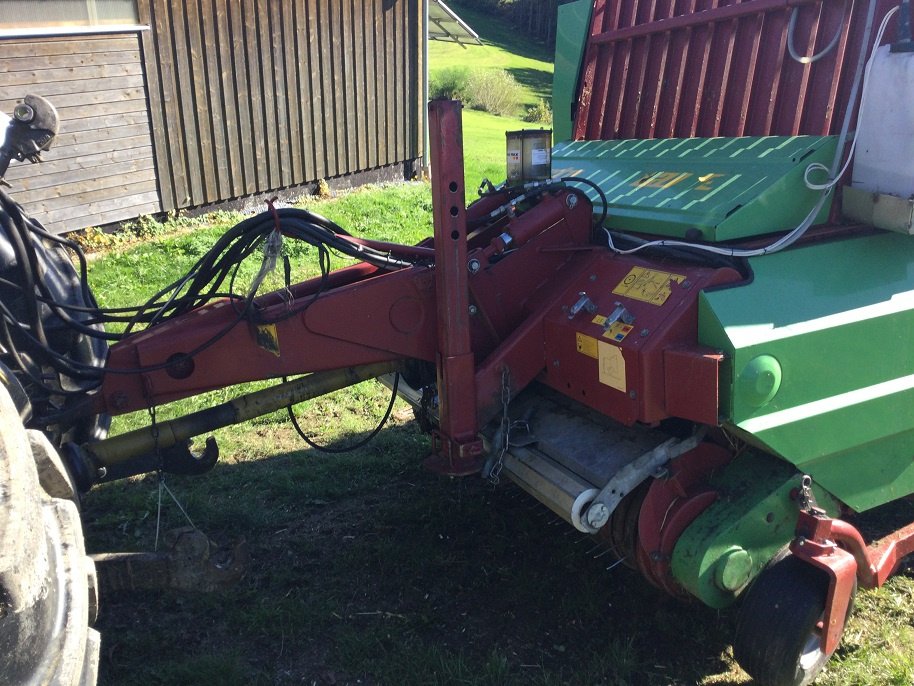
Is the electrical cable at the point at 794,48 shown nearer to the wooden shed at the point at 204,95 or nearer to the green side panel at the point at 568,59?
the green side panel at the point at 568,59

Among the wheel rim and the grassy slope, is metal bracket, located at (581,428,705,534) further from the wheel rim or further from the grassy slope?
the grassy slope

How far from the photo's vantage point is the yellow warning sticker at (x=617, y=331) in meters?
2.76

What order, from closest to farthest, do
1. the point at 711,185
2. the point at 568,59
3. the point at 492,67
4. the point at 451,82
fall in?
the point at 711,185 → the point at 568,59 → the point at 451,82 → the point at 492,67

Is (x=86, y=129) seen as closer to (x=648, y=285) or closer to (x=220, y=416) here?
(x=220, y=416)

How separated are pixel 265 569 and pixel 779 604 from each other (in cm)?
198

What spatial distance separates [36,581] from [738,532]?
2019 millimetres

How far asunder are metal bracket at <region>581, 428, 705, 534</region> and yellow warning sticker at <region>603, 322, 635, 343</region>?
383 mm

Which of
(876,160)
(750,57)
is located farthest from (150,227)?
(876,160)

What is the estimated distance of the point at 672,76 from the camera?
3.77 meters

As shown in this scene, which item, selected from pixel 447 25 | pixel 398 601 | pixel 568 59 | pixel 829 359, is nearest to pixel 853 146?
pixel 829 359

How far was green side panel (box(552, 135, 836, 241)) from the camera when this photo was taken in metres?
2.91

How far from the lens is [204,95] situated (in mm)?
8453

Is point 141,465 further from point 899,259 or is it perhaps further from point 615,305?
point 899,259

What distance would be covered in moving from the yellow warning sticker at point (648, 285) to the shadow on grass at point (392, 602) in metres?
1.20
